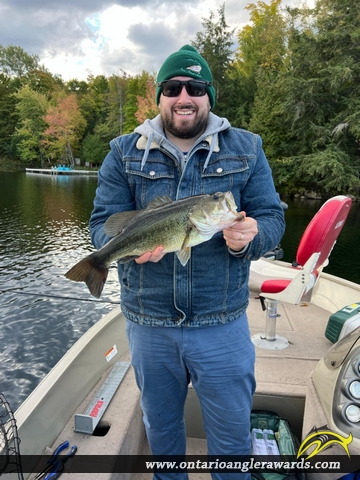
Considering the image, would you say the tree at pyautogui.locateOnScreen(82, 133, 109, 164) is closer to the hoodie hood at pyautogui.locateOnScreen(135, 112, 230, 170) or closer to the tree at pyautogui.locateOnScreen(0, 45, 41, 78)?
the tree at pyautogui.locateOnScreen(0, 45, 41, 78)

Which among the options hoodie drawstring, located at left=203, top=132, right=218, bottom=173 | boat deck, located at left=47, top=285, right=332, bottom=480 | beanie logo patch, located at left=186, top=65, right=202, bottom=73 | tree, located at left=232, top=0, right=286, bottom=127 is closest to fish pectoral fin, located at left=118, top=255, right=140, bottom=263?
hoodie drawstring, located at left=203, top=132, right=218, bottom=173

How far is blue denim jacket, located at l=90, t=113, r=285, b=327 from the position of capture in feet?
6.32

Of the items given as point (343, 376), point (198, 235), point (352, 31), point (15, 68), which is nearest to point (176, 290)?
point (198, 235)

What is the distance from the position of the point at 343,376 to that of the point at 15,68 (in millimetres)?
71984

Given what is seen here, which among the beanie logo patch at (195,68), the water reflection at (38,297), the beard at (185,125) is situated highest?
the beanie logo patch at (195,68)

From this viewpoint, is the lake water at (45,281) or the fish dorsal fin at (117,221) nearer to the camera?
the fish dorsal fin at (117,221)

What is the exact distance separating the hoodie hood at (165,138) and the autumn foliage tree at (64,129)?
171 feet

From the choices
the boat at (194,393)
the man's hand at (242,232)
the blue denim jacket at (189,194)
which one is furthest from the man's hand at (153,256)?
the boat at (194,393)

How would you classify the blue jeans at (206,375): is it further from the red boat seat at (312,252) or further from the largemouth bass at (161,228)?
the red boat seat at (312,252)

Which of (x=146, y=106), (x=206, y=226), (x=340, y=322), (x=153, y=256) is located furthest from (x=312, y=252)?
(x=146, y=106)

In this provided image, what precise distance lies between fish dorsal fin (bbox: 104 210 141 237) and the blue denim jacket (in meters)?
0.08

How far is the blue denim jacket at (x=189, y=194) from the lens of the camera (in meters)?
1.93

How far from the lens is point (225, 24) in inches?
1369

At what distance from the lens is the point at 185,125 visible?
197 centimetres
